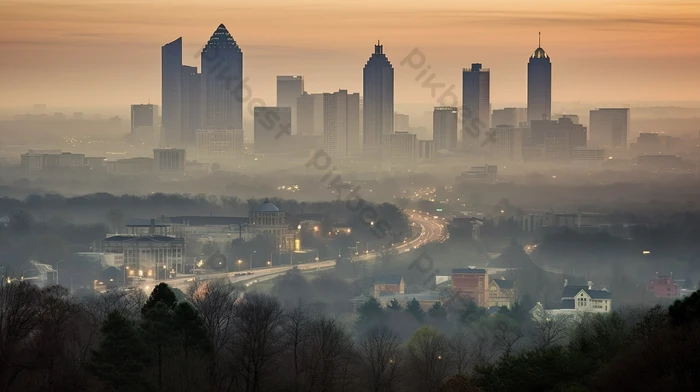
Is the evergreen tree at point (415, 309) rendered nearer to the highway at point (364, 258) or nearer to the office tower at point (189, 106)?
the highway at point (364, 258)

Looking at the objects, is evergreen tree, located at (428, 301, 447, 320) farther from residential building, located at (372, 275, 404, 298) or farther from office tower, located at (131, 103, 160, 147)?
office tower, located at (131, 103, 160, 147)

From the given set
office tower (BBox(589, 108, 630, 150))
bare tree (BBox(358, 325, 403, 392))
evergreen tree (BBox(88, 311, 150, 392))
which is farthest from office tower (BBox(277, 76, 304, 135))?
evergreen tree (BBox(88, 311, 150, 392))

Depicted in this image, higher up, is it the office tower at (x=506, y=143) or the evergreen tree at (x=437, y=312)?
the office tower at (x=506, y=143)

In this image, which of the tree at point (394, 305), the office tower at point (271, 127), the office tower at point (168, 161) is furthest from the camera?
the office tower at point (271, 127)

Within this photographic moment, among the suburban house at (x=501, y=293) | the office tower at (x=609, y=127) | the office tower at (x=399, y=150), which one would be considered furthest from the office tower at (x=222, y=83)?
the suburban house at (x=501, y=293)

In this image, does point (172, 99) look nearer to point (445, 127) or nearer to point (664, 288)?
point (445, 127)

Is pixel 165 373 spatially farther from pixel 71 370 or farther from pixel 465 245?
pixel 465 245
